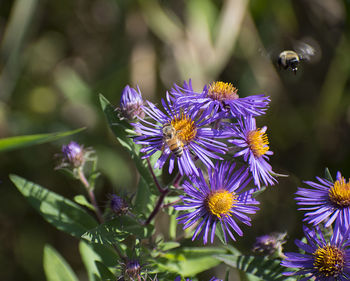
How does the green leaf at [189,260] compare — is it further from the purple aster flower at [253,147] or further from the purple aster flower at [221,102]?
the purple aster flower at [221,102]

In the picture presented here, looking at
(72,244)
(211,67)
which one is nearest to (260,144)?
(211,67)

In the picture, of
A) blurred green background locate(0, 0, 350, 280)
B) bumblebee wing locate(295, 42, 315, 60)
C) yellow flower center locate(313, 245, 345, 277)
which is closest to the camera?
yellow flower center locate(313, 245, 345, 277)

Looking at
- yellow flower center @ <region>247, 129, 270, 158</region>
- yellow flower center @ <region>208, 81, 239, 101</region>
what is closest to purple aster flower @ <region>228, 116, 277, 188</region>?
yellow flower center @ <region>247, 129, 270, 158</region>

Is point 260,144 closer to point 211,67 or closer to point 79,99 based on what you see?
point 211,67

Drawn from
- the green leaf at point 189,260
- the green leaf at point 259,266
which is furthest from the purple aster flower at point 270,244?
the green leaf at point 189,260

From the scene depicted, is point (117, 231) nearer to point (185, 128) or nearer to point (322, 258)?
point (185, 128)

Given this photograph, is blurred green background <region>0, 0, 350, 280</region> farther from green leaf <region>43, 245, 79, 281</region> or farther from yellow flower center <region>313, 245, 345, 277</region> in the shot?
yellow flower center <region>313, 245, 345, 277</region>

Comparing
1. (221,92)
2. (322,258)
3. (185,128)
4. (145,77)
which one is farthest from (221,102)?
(145,77)
